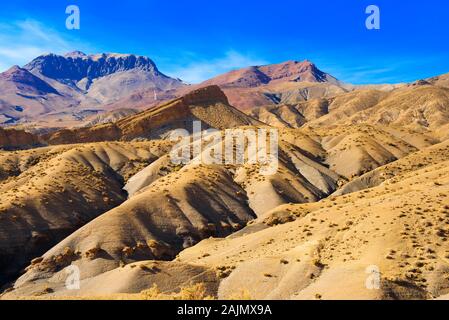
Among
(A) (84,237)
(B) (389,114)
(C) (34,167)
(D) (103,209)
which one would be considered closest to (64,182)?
(D) (103,209)

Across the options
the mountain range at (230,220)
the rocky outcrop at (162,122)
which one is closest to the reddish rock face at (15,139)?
the mountain range at (230,220)

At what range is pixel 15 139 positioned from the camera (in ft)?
311

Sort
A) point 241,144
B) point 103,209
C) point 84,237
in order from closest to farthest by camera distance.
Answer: point 84,237 → point 103,209 → point 241,144

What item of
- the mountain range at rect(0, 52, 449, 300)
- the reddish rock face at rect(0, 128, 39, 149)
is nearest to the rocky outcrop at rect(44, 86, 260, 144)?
the reddish rock face at rect(0, 128, 39, 149)

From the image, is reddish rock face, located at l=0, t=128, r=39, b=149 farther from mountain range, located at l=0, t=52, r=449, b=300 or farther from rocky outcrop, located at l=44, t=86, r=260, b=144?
rocky outcrop, located at l=44, t=86, r=260, b=144

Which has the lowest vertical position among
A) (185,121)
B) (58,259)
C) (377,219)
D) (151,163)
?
(58,259)

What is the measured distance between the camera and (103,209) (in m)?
61.8

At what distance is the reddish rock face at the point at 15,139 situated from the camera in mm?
93062

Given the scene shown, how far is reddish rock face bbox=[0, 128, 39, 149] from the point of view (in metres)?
93.1

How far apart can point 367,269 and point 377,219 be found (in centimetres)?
839

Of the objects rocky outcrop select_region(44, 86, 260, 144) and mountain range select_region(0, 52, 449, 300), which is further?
rocky outcrop select_region(44, 86, 260, 144)

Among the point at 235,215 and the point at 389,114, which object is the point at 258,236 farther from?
the point at 389,114

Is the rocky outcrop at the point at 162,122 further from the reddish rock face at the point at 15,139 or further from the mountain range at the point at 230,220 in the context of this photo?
the mountain range at the point at 230,220

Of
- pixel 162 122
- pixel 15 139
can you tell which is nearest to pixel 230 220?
pixel 15 139
